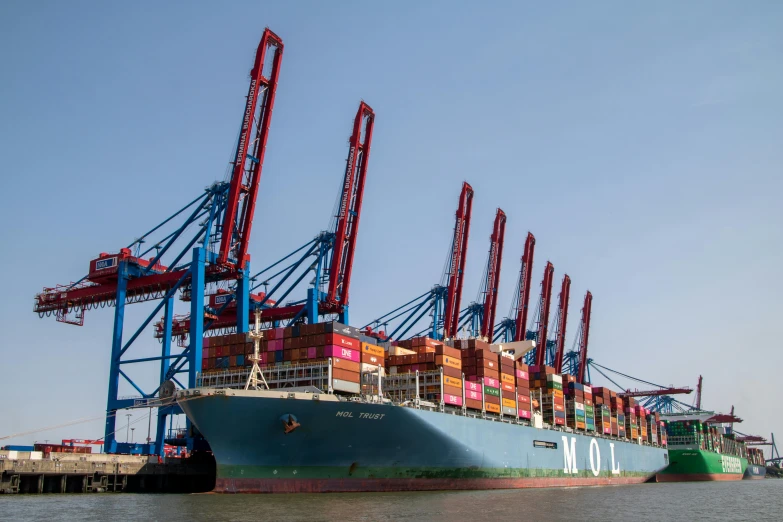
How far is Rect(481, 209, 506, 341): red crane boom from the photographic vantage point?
73125mm

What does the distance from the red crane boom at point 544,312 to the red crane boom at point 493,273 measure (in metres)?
14.8

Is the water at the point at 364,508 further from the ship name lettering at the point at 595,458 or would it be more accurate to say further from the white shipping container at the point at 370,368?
the ship name lettering at the point at 595,458

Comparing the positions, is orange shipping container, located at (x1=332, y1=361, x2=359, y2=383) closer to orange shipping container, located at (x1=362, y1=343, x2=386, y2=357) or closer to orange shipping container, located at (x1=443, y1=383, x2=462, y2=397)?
orange shipping container, located at (x1=362, y1=343, x2=386, y2=357)

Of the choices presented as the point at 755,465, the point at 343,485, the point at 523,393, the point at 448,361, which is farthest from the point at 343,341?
the point at 755,465

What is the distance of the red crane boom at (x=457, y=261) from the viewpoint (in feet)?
219

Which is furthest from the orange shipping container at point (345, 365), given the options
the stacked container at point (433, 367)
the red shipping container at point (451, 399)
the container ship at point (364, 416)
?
the red shipping container at point (451, 399)

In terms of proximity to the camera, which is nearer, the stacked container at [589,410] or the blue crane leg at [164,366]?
the blue crane leg at [164,366]

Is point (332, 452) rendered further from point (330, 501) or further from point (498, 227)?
point (498, 227)

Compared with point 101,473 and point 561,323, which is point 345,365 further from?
point 561,323

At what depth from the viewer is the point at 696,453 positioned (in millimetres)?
97188

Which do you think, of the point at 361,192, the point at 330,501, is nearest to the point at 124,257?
the point at 361,192

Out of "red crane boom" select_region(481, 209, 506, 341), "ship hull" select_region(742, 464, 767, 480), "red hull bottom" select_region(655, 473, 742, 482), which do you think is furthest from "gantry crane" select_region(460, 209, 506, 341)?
"ship hull" select_region(742, 464, 767, 480)

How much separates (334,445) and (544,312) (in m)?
56.0

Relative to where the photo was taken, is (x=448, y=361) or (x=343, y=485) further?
(x=448, y=361)
